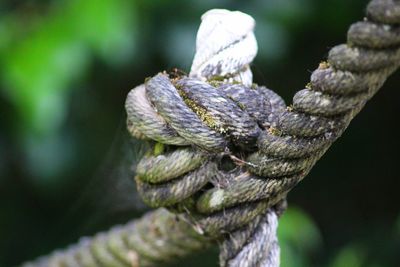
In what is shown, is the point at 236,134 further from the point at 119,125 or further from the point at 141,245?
the point at 119,125

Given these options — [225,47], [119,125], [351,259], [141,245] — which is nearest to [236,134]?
[225,47]

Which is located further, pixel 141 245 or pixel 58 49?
pixel 58 49

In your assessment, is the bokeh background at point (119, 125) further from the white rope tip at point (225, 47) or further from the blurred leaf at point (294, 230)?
the white rope tip at point (225, 47)

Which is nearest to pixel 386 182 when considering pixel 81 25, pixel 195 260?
pixel 195 260

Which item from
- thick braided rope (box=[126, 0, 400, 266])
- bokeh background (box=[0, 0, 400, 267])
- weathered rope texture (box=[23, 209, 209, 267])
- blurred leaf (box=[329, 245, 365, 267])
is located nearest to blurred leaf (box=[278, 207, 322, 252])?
bokeh background (box=[0, 0, 400, 267])

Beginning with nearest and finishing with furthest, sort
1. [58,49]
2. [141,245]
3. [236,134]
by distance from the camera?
1. [236,134]
2. [141,245]
3. [58,49]

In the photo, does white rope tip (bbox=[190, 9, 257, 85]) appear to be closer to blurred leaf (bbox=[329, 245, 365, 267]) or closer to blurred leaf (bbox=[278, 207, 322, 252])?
blurred leaf (bbox=[278, 207, 322, 252])

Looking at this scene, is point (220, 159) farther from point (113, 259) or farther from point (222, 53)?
point (113, 259)

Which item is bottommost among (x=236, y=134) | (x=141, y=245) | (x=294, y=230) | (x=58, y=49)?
(x=294, y=230)
